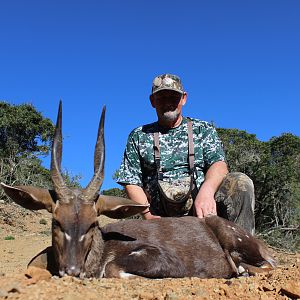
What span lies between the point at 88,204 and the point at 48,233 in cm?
855

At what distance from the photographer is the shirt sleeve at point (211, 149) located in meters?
7.78

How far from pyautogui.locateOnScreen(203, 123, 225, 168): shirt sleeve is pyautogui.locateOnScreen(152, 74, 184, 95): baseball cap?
0.79 m

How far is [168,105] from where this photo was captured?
26.5 feet

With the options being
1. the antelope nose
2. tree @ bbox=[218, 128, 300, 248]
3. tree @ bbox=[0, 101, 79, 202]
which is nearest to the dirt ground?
the antelope nose

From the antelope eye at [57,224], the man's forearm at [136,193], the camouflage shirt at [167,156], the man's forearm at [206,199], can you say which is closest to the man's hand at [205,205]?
the man's forearm at [206,199]

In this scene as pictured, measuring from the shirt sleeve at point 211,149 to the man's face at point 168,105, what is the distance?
1.80ft

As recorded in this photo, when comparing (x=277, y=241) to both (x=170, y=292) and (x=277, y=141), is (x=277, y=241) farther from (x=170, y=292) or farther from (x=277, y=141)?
(x=170, y=292)

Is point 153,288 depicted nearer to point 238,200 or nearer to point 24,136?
point 238,200

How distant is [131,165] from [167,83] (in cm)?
135

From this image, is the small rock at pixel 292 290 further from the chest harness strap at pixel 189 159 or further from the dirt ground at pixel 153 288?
the chest harness strap at pixel 189 159

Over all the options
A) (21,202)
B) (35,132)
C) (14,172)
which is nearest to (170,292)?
(21,202)

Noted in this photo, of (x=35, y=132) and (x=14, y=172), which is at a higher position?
(x=35, y=132)

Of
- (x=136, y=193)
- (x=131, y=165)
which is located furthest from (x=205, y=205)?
(x=131, y=165)

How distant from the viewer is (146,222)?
674cm
